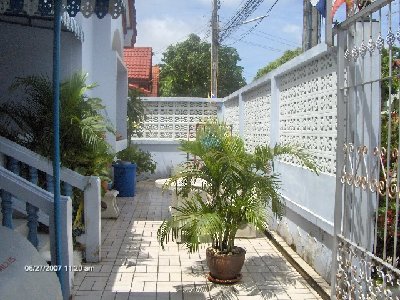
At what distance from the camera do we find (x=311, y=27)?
23.7 ft

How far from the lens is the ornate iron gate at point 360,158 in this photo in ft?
11.0

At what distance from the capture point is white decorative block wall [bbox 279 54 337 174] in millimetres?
4492

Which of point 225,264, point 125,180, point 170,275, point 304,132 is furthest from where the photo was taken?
point 125,180

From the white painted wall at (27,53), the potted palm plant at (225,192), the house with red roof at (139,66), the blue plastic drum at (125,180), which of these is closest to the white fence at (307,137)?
the potted palm plant at (225,192)

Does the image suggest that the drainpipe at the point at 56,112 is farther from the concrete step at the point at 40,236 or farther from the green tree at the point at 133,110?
the green tree at the point at 133,110

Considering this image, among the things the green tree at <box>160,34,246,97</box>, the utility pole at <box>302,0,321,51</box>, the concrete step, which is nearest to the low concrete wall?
the utility pole at <box>302,0,321,51</box>

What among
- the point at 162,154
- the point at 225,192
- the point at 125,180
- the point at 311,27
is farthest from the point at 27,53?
the point at 162,154

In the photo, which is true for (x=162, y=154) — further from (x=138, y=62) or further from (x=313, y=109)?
(x=313, y=109)

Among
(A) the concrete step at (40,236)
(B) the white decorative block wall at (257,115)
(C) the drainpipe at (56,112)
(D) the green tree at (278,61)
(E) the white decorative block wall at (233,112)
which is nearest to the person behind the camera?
(C) the drainpipe at (56,112)

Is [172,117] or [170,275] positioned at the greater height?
[172,117]

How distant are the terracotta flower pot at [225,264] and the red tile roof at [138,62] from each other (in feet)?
36.6

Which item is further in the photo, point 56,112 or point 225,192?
point 225,192

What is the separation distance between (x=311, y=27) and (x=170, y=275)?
4.51m

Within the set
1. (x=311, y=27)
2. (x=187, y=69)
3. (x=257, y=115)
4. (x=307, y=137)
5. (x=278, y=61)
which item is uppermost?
(x=278, y=61)
